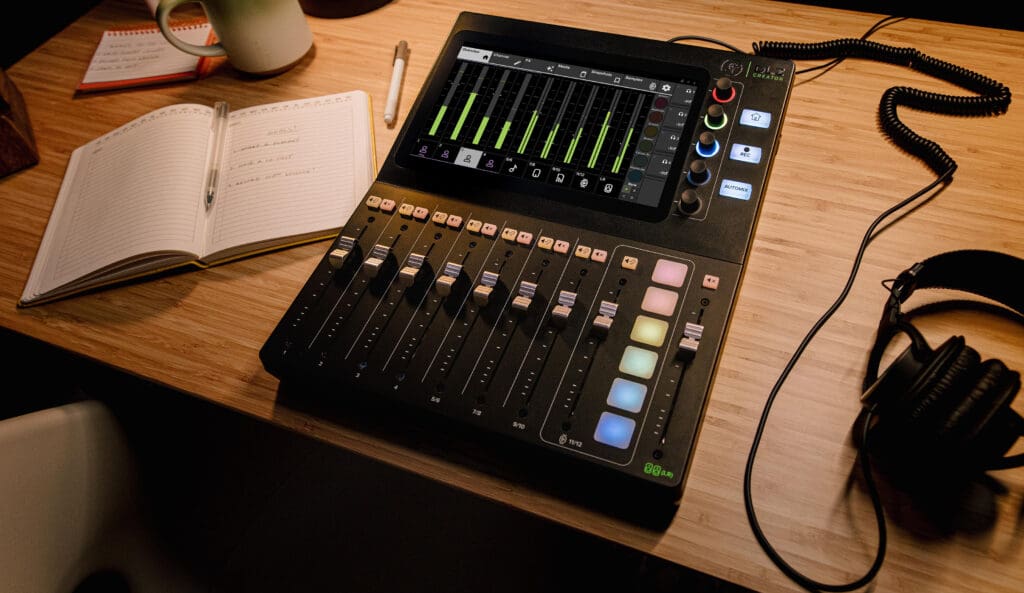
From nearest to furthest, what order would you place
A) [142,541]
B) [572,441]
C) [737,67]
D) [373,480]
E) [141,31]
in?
[572,441] → [737,67] → [142,541] → [373,480] → [141,31]

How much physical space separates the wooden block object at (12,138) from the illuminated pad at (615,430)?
976 millimetres

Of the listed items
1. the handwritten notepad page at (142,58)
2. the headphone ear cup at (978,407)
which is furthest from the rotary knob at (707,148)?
the handwritten notepad page at (142,58)

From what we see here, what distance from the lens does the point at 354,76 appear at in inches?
42.5

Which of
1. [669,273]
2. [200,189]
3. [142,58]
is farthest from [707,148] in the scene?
[142,58]

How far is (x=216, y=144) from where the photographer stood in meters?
1.01

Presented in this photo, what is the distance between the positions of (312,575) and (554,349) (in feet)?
1.68

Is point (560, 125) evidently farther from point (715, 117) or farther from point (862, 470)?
point (862, 470)

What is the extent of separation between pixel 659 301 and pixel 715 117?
254mm

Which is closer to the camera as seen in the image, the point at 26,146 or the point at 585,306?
the point at 585,306

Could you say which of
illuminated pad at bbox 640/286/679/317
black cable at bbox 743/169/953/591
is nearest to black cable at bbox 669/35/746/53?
black cable at bbox 743/169/953/591

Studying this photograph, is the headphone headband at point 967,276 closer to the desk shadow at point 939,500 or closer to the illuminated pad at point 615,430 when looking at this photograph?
the desk shadow at point 939,500

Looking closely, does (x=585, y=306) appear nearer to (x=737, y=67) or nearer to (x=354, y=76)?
(x=737, y=67)

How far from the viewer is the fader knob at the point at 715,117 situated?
0.81 metres

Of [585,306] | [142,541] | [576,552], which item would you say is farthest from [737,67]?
[142,541]
